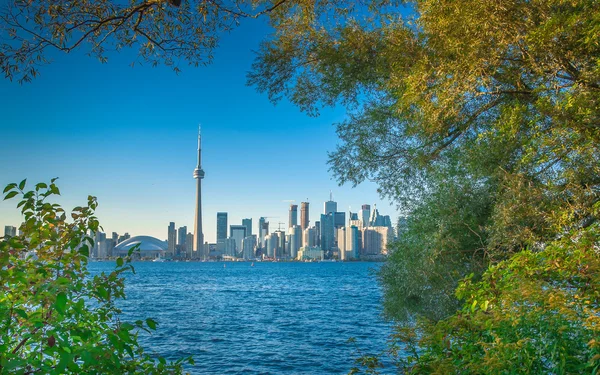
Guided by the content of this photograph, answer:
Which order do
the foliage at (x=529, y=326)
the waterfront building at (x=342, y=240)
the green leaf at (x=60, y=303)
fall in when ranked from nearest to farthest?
the green leaf at (x=60, y=303) → the foliage at (x=529, y=326) → the waterfront building at (x=342, y=240)

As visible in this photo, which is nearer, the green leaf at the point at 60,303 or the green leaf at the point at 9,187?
the green leaf at the point at 60,303

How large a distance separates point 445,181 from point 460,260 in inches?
72.6

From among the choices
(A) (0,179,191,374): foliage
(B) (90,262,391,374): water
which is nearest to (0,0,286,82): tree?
(A) (0,179,191,374): foliage

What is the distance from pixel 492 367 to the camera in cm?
408

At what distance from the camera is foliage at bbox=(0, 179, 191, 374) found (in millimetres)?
3414

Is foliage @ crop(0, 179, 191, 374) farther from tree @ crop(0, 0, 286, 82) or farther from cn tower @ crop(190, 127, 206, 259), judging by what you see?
cn tower @ crop(190, 127, 206, 259)

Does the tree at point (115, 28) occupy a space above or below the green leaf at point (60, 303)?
above

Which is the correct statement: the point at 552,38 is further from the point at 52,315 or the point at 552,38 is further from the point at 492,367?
the point at 52,315

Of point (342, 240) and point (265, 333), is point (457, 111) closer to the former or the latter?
point (265, 333)

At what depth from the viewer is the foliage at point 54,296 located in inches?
134

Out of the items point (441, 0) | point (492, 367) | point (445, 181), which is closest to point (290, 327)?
point (445, 181)

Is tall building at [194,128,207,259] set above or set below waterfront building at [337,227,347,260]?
above

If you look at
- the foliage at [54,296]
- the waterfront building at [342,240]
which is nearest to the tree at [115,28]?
the foliage at [54,296]

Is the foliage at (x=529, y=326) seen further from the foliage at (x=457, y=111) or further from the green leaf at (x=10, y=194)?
the green leaf at (x=10, y=194)
